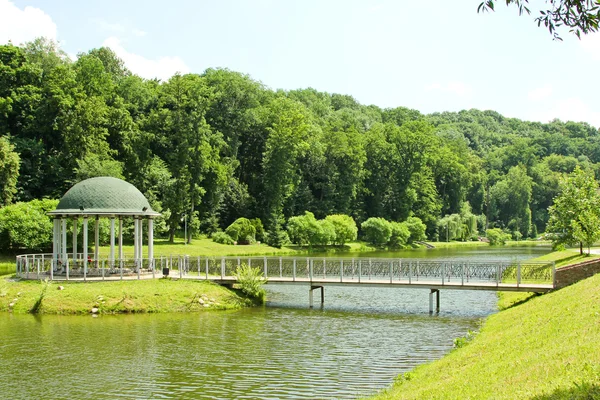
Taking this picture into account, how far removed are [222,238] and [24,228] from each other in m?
28.0

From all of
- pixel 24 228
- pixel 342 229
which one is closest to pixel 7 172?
pixel 24 228

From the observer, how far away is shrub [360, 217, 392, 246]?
308 ft

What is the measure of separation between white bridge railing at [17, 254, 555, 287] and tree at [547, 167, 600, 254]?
26.0ft

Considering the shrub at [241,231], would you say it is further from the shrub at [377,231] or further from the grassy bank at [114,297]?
the grassy bank at [114,297]

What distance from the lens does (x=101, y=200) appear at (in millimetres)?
35469

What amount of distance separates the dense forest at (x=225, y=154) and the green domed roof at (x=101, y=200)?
27.8 m

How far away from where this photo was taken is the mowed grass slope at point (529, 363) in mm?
11672

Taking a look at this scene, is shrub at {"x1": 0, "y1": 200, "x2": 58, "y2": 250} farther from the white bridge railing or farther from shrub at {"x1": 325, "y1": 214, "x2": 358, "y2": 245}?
shrub at {"x1": 325, "y1": 214, "x2": 358, "y2": 245}

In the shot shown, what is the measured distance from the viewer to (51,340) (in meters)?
24.0

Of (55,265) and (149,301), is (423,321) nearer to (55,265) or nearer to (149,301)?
(149,301)

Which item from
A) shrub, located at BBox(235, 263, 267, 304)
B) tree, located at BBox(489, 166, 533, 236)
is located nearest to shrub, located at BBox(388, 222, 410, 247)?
tree, located at BBox(489, 166, 533, 236)

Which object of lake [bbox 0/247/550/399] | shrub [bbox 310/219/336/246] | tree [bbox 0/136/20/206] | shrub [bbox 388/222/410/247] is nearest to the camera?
lake [bbox 0/247/550/399]

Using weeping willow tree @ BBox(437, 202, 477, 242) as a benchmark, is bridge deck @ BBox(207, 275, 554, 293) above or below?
below

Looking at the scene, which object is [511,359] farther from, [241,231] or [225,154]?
[225,154]
